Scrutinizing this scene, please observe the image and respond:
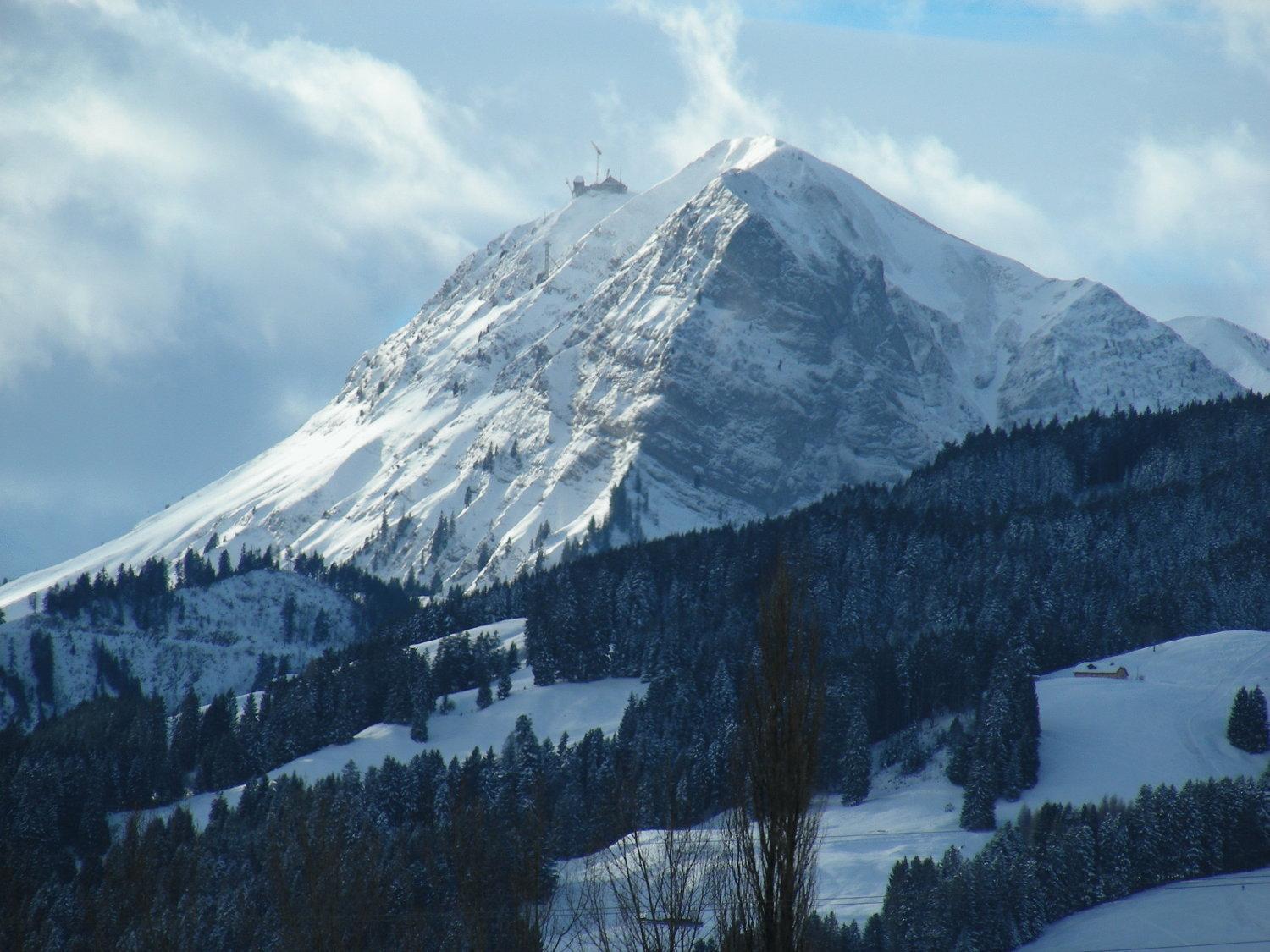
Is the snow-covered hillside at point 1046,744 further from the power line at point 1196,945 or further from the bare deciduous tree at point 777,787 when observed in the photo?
the bare deciduous tree at point 777,787

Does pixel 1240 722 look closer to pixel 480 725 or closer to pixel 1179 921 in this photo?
pixel 1179 921

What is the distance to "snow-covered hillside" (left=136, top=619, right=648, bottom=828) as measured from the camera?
134 m

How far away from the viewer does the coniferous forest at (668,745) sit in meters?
53.4

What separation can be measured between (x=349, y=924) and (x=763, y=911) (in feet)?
81.3

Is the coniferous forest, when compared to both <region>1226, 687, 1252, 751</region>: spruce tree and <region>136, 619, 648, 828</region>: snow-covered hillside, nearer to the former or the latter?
<region>1226, 687, 1252, 751</region>: spruce tree

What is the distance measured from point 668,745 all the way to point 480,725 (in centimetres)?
2872

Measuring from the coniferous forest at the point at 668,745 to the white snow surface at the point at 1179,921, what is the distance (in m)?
1.11

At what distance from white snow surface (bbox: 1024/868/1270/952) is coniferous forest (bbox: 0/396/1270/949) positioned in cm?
111

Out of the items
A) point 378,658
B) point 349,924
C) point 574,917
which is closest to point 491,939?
point 349,924

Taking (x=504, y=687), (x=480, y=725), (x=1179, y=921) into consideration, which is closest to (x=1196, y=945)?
(x=1179, y=921)

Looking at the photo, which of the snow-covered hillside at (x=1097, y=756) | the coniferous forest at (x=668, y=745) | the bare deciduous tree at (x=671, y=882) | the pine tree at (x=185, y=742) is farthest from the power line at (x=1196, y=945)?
the pine tree at (x=185, y=742)

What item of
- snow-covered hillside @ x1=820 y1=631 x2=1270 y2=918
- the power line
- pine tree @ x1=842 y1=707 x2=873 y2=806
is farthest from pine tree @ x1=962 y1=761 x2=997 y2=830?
the power line

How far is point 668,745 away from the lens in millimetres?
119938

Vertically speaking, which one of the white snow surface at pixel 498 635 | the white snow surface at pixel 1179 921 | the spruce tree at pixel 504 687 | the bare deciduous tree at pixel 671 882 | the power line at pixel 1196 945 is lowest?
the power line at pixel 1196 945
